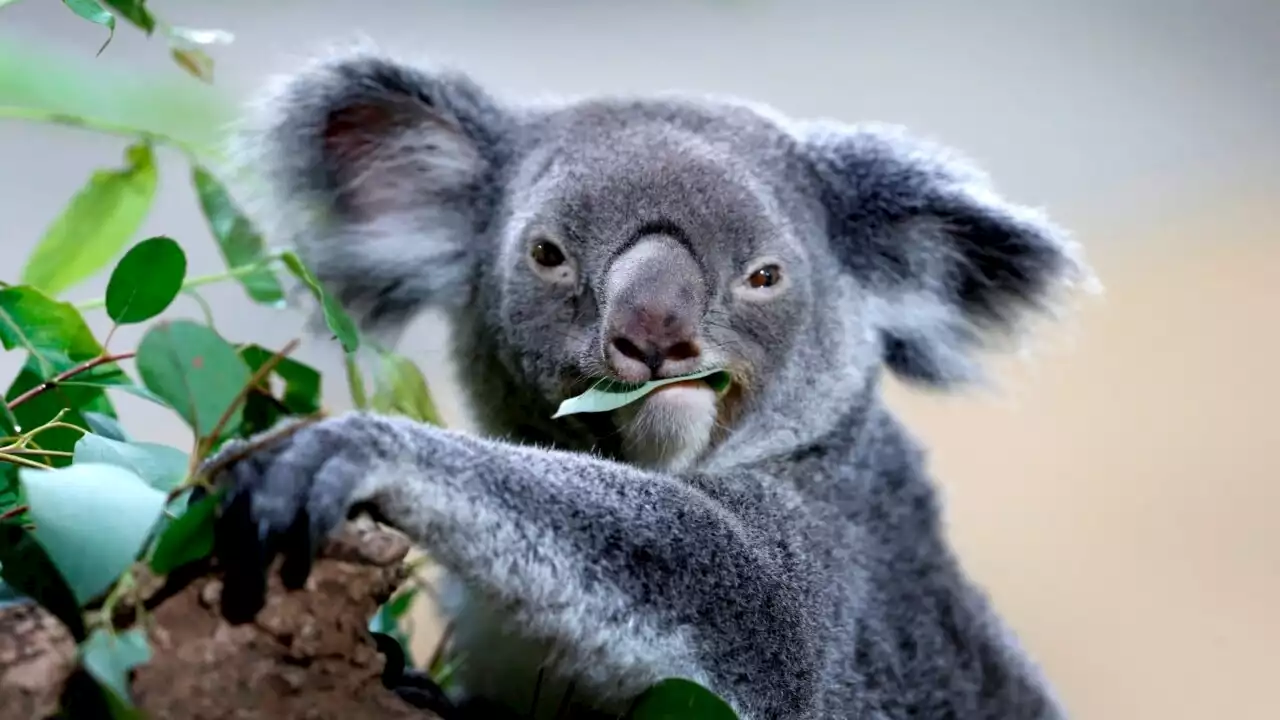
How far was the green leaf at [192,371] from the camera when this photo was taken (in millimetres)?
1081

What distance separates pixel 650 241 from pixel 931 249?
62 centimetres

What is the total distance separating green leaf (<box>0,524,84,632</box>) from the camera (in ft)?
3.38

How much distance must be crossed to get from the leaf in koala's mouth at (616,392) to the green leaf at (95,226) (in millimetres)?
845

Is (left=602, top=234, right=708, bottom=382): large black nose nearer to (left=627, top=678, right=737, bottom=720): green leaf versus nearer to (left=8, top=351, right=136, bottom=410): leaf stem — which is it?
(left=627, top=678, right=737, bottom=720): green leaf

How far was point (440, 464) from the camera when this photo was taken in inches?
48.3

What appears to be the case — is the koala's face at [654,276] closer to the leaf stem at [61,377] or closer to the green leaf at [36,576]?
the leaf stem at [61,377]

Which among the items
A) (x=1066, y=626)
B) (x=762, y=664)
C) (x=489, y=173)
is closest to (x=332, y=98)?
(x=489, y=173)

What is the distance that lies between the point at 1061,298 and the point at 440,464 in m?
1.31

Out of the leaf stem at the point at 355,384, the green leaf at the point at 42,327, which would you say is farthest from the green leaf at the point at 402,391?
the green leaf at the point at 42,327

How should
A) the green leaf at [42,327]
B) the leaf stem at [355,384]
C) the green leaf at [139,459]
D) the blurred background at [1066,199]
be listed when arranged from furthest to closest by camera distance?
the blurred background at [1066,199] → the leaf stem at [355,384] → the green leaf at [42,327] → the green leaf at [139,459]

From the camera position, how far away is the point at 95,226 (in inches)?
74.8

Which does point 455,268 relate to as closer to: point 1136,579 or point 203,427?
point 203,427

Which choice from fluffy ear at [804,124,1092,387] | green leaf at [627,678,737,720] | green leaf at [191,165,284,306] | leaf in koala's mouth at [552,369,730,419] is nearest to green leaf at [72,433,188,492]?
leaf in koala's mouth at [552,369,730,419]

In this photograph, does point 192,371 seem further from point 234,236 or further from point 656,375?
point 234,236
